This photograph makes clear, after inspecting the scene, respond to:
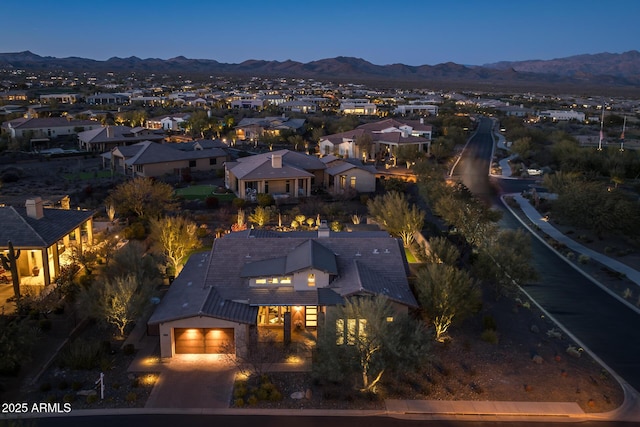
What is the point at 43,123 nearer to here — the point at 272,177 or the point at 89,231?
the point at 272,177

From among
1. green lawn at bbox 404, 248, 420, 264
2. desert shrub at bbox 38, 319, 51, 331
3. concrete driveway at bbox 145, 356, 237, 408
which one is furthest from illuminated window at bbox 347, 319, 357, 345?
green lawn at bbox 404, 248, 420, 264

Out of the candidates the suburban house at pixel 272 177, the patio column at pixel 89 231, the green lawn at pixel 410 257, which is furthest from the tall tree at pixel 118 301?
the suburban house at pixel 272 177

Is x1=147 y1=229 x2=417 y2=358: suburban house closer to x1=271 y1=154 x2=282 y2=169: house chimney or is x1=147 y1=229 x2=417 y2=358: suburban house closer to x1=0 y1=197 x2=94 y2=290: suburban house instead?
x1=0 y1=197 x2=94 y2=290: suburban house

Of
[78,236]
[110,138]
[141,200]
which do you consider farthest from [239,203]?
[110,138]

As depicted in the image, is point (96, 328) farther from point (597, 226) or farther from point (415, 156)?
point (415, 156)

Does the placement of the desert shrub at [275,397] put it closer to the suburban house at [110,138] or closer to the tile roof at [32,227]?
the tile roof at [32,227]
